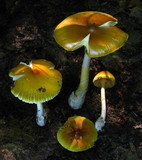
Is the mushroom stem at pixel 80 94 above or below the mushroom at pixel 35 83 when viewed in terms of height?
below

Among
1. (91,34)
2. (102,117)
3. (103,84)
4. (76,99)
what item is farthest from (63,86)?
(91,34)

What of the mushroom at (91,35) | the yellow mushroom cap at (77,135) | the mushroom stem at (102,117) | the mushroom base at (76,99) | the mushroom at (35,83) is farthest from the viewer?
the mushroom base at (76,99)

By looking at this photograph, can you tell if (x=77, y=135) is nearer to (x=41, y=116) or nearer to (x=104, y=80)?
(x=41, y=116)

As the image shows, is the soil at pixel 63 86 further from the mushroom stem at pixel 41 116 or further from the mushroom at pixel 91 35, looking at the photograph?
the mushroom at pixel 91 35

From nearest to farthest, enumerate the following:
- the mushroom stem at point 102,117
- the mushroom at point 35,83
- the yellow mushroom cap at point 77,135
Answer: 1. the mushroom at point 35,83
2. the yellow mushroom cap at point 77,135
3. the mushroom stem at point 102,117

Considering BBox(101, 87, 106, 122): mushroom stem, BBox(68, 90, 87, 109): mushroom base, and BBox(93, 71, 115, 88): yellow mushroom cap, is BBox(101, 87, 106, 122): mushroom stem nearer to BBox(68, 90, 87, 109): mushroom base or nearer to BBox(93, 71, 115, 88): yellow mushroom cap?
BBox(93, 71, 115, 88): yellow mushroom cap

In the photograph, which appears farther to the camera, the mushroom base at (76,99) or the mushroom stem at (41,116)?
the mushroom base at (76,99)

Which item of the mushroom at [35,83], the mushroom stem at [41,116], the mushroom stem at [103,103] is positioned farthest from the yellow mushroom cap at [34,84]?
the mushroom stem at [103,103]
